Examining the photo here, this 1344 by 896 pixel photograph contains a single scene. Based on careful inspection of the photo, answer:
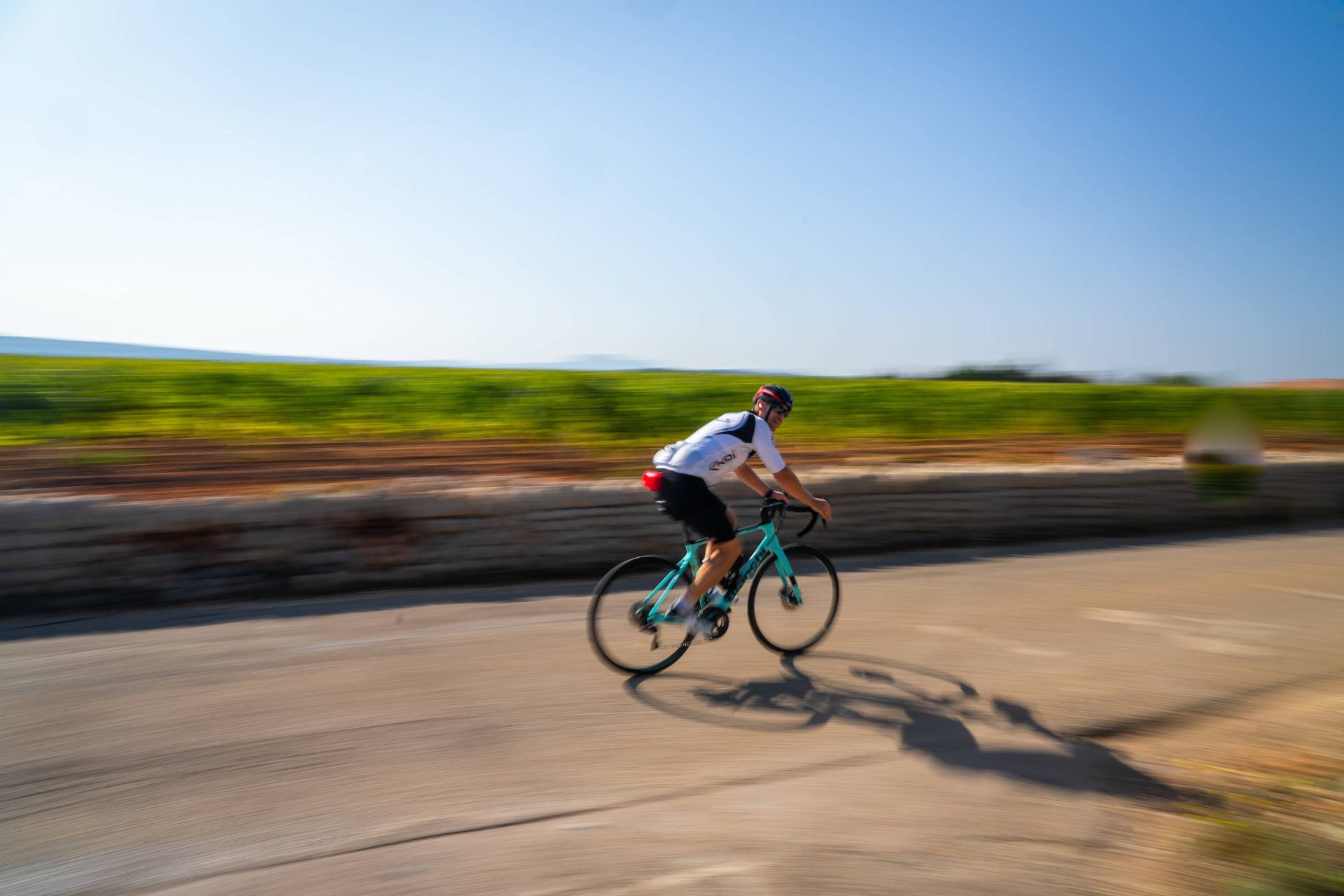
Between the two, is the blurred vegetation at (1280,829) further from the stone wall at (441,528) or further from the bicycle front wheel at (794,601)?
the stone wall at (441,528)

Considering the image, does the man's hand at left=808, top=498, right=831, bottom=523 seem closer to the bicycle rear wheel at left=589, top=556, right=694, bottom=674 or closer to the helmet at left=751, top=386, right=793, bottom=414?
the helmet at left=751, top=386, right=793, bottom=414

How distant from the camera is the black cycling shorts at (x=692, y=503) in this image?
520cm

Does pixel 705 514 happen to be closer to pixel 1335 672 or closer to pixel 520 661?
pixel 520 661

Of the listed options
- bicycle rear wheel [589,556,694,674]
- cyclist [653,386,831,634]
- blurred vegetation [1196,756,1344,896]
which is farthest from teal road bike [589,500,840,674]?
blurred vegetation [1196,756,1344,896]

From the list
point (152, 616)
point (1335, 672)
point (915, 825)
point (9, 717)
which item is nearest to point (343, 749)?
point (9, 717)

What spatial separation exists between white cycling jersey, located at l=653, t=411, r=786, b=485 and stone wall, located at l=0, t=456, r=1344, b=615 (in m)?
2.72

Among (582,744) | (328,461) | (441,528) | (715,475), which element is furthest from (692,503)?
(328,461)

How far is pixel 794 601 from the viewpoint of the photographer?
5773 millimetres

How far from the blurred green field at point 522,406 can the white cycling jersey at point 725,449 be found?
8.98 m

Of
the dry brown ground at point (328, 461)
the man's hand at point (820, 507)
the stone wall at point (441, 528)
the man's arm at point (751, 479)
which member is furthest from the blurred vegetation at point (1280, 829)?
the dry brown ground at point (328, 461)

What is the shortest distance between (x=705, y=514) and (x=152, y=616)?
13.4ft

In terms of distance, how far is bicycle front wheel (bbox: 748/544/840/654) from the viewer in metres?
5.70

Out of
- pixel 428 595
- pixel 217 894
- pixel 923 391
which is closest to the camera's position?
pixel 217 894

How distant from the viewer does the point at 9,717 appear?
4500 millimetres
